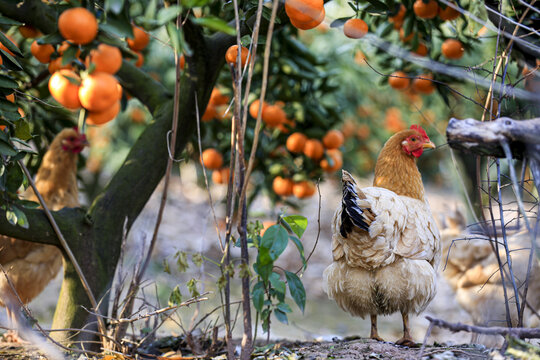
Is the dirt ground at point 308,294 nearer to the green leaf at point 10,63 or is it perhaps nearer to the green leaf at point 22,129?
the green leaf at point 22,129

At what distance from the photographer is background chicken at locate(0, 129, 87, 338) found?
116 inches

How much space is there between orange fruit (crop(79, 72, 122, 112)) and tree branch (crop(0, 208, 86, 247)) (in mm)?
1091

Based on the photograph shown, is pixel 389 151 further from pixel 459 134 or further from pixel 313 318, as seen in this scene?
pixel 313 318

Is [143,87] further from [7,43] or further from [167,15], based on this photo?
[167,15]

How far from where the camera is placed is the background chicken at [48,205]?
2943 millimetres

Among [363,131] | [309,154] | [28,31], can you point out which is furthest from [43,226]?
[363,131]

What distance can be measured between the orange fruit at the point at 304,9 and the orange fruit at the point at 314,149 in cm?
170

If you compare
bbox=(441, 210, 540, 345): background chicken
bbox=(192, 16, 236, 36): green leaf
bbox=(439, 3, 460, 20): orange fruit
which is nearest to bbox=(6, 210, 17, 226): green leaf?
bbox=(192, 16, 236, 36): green leaf

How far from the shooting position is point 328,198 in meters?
9.05

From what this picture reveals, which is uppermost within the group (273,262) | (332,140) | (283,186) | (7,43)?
(332,140)

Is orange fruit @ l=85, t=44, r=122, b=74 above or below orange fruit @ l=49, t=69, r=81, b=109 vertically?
above

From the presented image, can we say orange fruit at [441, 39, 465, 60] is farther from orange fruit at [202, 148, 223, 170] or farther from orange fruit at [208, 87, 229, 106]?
orange fruit at [202, 148, 223, 170]

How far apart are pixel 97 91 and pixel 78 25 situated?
16 centimetres

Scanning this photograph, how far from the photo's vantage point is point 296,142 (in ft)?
11.1
